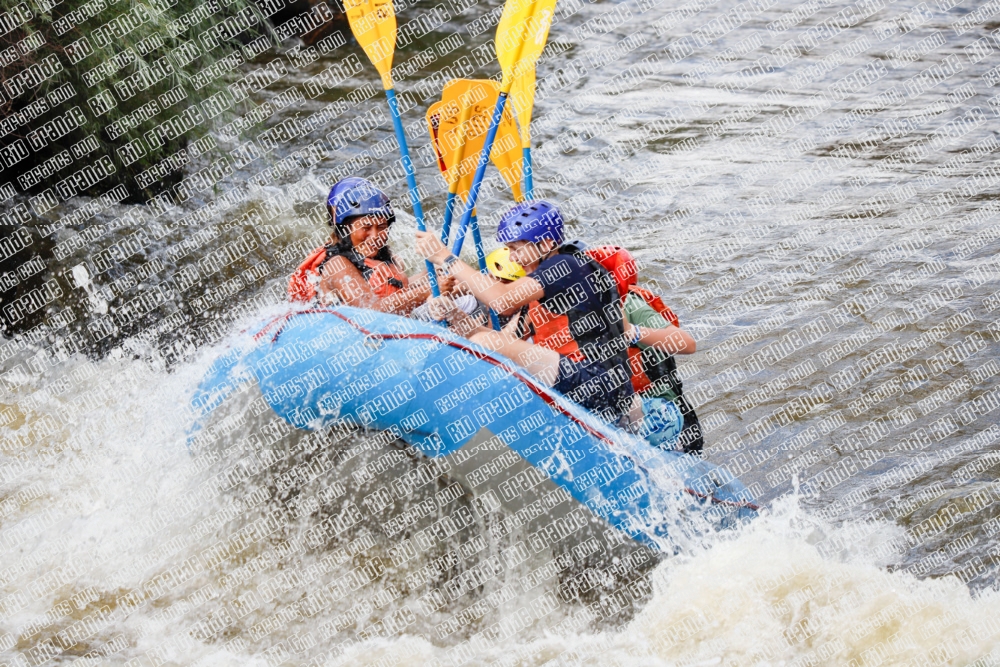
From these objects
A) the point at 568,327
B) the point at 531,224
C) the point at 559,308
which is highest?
the point at 531,224

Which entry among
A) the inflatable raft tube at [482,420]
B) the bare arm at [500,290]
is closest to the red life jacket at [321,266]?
the inflatable raft tube at [482,420]

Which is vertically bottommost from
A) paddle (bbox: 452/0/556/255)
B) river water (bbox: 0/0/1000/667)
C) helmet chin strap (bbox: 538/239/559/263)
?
river water (bbox: 0/0/1000/667)

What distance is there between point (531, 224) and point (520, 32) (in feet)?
3.64

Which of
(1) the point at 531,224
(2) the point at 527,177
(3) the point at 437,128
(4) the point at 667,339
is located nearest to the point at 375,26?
(3) the point at 437,128

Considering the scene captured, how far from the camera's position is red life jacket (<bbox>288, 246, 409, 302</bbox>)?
4.88 metres

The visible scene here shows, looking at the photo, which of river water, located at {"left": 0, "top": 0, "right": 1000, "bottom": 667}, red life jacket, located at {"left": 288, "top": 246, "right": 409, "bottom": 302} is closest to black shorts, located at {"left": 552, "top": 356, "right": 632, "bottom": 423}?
river water, located at {"left": 0, "top": 0, "right": 1000, "bottom": 667}

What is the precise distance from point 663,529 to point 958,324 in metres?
3.12

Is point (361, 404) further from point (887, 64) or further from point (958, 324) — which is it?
point (887, 64)

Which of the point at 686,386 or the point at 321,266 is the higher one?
the point at 321,266

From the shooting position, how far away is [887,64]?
392 inches

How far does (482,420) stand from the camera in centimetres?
394

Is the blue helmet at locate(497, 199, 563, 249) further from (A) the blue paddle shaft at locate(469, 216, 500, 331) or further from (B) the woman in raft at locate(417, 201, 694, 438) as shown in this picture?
(A) the blue paddle shaft at locate(469, 216, 500, 331)

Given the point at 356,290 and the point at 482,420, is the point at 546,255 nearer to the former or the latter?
the point at 482,420

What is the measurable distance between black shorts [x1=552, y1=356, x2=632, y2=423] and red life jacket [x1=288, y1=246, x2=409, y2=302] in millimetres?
1197
